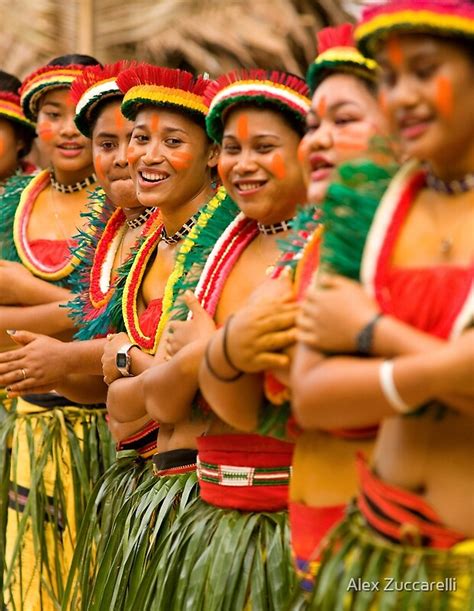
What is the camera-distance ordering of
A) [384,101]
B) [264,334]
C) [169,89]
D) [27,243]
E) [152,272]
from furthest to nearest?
[27,243] < [152,272] < [169,89] < [264,334] < [384,101]

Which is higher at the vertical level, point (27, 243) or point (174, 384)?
point (27, 243)

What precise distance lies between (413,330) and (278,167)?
1032 mm

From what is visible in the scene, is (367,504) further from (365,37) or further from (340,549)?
(365,37)

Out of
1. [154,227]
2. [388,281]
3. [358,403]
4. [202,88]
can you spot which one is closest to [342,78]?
[388,281]

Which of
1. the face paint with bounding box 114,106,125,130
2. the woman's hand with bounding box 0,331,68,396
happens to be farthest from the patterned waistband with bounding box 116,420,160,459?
the face paint with bounding box 114,106,125,130

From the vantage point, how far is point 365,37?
7.86 feet

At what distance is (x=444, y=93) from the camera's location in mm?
2295

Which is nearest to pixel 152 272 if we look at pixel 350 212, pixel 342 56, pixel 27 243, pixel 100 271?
pixel 100 271

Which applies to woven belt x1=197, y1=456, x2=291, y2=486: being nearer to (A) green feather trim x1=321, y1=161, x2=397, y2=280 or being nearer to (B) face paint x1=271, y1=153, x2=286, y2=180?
(B) face paint x1=271, y1=153, x2=286, y2=180

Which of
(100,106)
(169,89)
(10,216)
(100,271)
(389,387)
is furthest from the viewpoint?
(10,216)

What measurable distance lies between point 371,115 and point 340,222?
1.31 ft

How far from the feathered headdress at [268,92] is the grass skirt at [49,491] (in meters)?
1.91

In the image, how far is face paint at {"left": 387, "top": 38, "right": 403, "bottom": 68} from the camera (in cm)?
234

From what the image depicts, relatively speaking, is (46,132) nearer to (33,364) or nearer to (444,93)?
(33,364)
